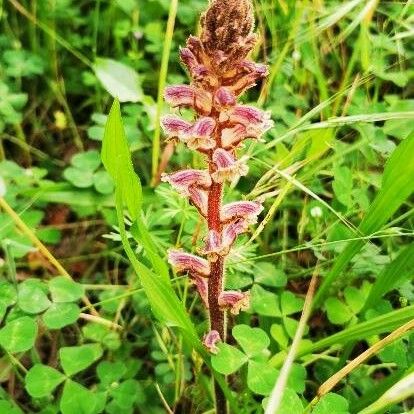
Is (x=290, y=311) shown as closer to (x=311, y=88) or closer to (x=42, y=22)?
(x=311, y=88)

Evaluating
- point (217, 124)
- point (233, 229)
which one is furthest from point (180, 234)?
point (217, 124)

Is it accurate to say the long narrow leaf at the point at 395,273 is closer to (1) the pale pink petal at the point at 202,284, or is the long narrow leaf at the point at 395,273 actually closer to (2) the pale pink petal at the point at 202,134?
(1) the pale pink petal at the point at 202,284

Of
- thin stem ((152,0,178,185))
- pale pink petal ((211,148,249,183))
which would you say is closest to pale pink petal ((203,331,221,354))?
pale pink petal ((211,148,249,183))

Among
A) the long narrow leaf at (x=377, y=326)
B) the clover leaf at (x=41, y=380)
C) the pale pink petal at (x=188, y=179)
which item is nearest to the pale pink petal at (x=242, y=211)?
the pale pink petal at (x=188, y=179)

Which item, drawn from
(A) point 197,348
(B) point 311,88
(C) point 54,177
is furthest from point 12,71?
(A) point 197,348

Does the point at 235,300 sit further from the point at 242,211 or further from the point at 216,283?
the point at 242,211

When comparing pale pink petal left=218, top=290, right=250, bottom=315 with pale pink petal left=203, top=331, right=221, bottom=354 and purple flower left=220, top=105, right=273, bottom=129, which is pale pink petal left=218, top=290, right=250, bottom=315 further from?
purple flower left=220, top=105, right=273, bottom=129
